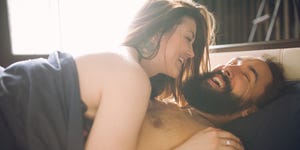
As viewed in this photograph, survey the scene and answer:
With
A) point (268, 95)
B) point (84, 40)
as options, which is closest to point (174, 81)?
point (268, 95)

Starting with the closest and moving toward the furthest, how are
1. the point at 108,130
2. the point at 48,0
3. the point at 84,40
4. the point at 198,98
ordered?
the point at 108,130 < the point at 198,98 < the point at 84,40 < the point at 48,0

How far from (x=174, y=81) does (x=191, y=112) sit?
0.42 feet

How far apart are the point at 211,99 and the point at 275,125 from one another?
4.8 inches

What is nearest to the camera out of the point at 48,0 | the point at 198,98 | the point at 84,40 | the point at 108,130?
the point at 108,130

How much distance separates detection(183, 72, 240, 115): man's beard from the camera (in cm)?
56

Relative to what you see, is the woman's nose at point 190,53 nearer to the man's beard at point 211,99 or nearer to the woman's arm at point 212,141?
the man's beard at point 211,99

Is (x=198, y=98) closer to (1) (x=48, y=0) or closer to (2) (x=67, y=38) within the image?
(2) (x=67, y=38)

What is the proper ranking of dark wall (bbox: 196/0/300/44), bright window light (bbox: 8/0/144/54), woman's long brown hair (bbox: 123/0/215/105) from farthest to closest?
bright window light (bbox: 8/0/144/54), dark wall (bbox: 196/0/300/44), woman's long brown hair (bbox: 123/0/215/105)

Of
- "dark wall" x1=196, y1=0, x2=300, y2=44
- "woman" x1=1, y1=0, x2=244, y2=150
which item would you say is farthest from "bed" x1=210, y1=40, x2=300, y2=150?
"dark wall" x1=196, y1=0, x2=300, y2=44

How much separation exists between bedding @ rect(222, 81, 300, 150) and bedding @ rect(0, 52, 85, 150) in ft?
0.91

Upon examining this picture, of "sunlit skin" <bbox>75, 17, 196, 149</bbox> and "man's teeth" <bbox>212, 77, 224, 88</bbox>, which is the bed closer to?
"man's teeth" <bbox>212, 77, 224, 88</bbox>

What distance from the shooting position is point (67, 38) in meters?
1.50

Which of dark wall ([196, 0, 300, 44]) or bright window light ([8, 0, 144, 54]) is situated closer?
dark wall ([196, 0, 300, 44])

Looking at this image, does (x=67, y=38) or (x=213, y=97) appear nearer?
(x=213, y=97)
